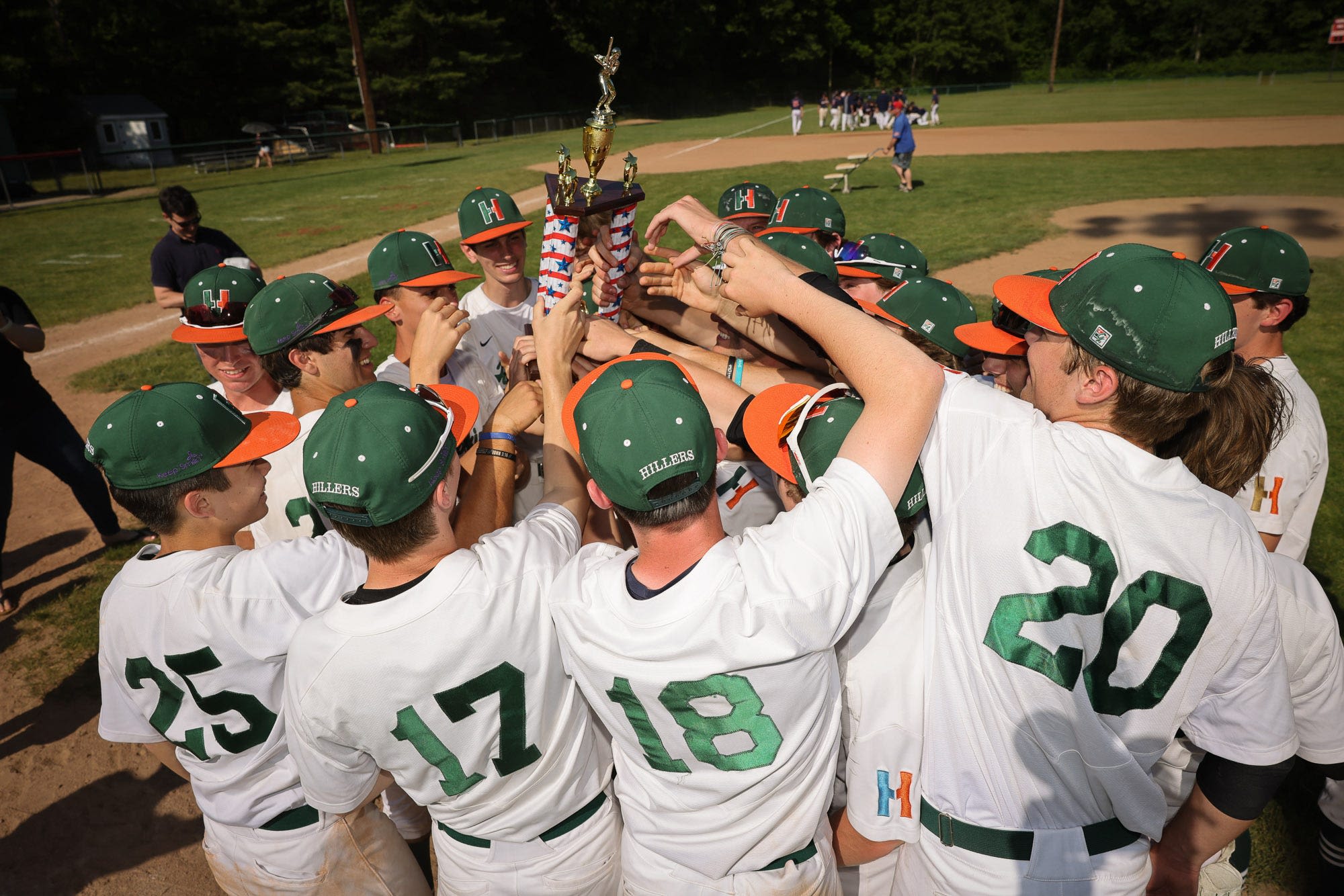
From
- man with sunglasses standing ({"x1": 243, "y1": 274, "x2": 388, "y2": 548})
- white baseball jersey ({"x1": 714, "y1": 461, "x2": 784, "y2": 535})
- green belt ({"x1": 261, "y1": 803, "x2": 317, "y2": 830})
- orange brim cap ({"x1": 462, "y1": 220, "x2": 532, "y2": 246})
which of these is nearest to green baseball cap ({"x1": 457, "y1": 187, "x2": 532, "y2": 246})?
orange brim cap ({"x1": 462, "y1": 220, "x2": 532, "y2": 246})

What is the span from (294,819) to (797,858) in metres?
1.87

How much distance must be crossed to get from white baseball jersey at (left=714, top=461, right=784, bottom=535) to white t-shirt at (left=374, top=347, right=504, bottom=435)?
5.43 feet

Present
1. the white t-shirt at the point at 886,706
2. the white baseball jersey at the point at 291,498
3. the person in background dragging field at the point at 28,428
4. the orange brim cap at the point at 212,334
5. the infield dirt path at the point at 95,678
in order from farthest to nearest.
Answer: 1. the person in background dragging field at the point at 28,428
2. the orange brim cap at the point at 212,334
3. the infield dirt path at the point at 95,678
4. the white baseball jersey at the point at 291,498
5. the white t-shirt at the point at 886,706

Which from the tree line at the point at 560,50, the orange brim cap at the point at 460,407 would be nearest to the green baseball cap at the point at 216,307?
the orange brim cap at the point at 460,407

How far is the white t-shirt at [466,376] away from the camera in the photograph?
4480mm

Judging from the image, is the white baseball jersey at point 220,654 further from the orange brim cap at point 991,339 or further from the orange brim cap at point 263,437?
the orange brim cap at point 991,339

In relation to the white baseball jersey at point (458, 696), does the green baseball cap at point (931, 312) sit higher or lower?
higher

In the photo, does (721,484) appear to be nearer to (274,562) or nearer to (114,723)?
(274,562)

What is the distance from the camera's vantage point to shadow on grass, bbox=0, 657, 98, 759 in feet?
16.4

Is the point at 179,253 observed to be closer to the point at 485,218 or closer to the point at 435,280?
the point at 485,218

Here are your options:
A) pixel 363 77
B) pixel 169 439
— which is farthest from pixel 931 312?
pixel 363 77

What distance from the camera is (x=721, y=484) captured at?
3443mm

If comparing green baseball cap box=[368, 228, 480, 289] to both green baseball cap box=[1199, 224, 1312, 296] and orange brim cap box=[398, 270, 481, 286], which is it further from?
green baseball cap box=[1199, 224, 1312, 296]

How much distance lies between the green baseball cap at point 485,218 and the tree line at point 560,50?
49200mm
